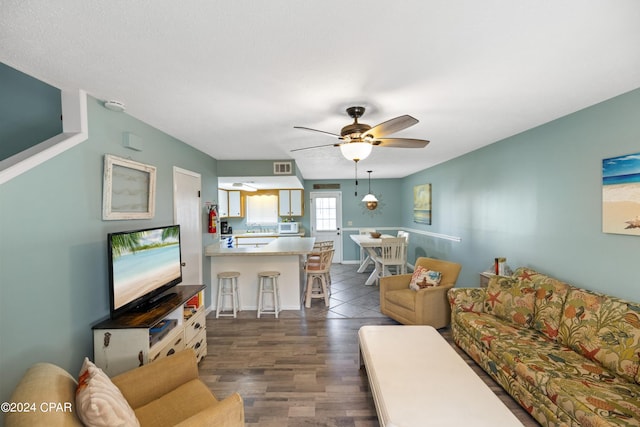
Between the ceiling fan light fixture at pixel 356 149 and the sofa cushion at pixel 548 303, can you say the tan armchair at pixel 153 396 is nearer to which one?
the ceiling fan light fixture at pixel 356 149

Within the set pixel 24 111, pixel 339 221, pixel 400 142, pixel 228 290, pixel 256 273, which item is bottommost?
pixel 228 290

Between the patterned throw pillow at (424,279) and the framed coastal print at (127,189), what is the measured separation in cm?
316

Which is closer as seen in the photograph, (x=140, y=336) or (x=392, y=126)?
(x=140, y=336)

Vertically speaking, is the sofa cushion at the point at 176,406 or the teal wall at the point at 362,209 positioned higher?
the teal wall at the point at 362,209

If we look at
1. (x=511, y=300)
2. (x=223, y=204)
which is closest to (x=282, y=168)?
(x=223, y=204)

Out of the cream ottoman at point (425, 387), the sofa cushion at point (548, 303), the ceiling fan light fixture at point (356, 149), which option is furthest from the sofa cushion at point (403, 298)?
the ceiling fan light fixture at point (356, 149)

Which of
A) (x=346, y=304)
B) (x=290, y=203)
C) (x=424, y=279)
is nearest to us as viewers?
(x=424, y=279)

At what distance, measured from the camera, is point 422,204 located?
6.11 meters

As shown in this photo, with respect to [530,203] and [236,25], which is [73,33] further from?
[530,203]

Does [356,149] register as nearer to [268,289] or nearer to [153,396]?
[153,396]

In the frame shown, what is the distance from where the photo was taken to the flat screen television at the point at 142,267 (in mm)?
1936

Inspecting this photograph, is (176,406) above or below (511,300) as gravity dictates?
below

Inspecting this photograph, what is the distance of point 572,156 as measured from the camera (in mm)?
2508

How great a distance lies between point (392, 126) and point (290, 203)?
5360 millimetres
